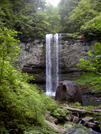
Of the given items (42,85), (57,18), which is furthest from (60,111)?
(57,18)

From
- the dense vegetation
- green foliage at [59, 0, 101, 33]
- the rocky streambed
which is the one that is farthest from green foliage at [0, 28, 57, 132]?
green foliage at [59, 0, 101, 33]

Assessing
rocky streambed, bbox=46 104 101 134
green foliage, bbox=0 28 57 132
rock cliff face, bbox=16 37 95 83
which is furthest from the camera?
rock cliff face, bbox=16 37 95 83

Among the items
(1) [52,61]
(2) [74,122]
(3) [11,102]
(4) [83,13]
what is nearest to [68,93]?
(2) [74,122]

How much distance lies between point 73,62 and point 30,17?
9.77 m

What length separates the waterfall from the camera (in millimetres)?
17016

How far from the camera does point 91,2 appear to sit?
60.3ft

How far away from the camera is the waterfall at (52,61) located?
1702cm

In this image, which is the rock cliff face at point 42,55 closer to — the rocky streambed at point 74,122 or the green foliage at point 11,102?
the rocky streambed at point 74,122

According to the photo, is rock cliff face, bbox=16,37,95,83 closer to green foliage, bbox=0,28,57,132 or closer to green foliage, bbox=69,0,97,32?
green foliage, bbox=69,0,97,32

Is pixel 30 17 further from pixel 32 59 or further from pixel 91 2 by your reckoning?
pixel 91 2

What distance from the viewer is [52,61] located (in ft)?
57.0

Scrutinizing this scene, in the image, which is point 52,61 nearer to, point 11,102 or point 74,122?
point 74,122

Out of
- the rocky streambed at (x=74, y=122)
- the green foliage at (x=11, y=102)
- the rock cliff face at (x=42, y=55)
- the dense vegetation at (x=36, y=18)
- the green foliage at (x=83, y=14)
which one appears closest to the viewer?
the green foliage at (x=11, y=102)

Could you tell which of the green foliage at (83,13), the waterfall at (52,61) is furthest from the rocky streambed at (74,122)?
the green foliage at (83,13)
